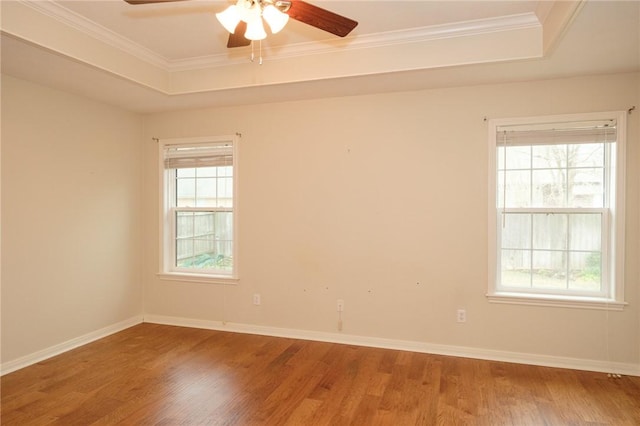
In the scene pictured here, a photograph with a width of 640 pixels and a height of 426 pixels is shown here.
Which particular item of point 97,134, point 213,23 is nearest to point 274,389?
point 213,23

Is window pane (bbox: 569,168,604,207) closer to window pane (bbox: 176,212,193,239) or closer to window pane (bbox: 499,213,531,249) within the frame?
window pane (bbox: 499,213,531,249)

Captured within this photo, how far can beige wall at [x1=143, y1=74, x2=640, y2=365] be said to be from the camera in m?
3.21

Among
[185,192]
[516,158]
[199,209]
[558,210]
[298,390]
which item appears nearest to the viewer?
[298,390]

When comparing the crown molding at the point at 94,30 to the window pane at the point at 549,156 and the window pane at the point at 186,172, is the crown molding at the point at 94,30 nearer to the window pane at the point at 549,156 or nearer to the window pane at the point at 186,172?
the window pane at the point at 186,172

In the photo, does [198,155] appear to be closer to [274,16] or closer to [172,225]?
[172,225]

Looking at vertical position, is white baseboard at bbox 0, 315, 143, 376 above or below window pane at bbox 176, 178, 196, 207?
below

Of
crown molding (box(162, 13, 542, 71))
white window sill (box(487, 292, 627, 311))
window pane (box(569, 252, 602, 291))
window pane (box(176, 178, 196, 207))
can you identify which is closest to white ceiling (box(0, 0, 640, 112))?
crown molding (box(162, 13, 542, 71))

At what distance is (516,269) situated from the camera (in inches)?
136

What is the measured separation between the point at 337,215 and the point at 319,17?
2.14 meters

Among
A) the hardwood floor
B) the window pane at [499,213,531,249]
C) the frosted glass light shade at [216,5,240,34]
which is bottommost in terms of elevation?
the hardwood floor

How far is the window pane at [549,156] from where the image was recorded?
331 centimetres

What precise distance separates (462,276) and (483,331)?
508 mm

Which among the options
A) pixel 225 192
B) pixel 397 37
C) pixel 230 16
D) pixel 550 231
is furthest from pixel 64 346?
pixel 550 231

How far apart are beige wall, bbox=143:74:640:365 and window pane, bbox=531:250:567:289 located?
243mm
